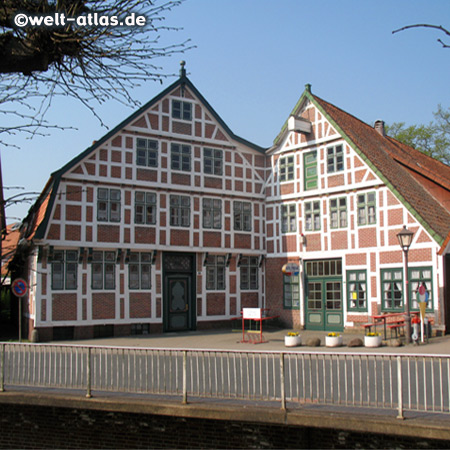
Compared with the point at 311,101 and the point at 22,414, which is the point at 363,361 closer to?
the point at 22,414

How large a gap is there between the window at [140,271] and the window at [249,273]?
187 inches

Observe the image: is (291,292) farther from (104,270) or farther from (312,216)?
(104,270)

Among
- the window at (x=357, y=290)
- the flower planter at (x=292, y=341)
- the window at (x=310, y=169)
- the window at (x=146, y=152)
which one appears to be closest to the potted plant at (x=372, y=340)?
the flower planter at (x=292, y=341)

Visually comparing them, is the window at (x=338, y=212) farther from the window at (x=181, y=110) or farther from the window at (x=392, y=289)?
the window at (x=181, y=110)

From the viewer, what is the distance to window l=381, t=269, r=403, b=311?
22516 millimetres

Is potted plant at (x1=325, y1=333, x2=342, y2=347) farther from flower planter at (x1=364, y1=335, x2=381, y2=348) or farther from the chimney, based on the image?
the chimney

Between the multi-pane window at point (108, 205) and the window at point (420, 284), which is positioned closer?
the window at point (420, 284)

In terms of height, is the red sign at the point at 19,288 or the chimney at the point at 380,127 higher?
Result: the chimney at the point at 380,127

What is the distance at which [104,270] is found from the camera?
78.0 ft

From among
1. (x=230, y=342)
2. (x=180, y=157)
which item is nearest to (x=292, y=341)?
(x=230, y=342)

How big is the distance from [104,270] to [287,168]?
9527 millimetres

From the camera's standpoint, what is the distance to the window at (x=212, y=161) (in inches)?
1062

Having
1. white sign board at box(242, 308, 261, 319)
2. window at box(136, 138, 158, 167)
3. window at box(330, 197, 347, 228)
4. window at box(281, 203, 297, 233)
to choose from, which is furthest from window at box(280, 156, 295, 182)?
white sign board at box(242, 308, 261, 319)

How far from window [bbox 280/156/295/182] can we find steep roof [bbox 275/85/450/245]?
105 cm
